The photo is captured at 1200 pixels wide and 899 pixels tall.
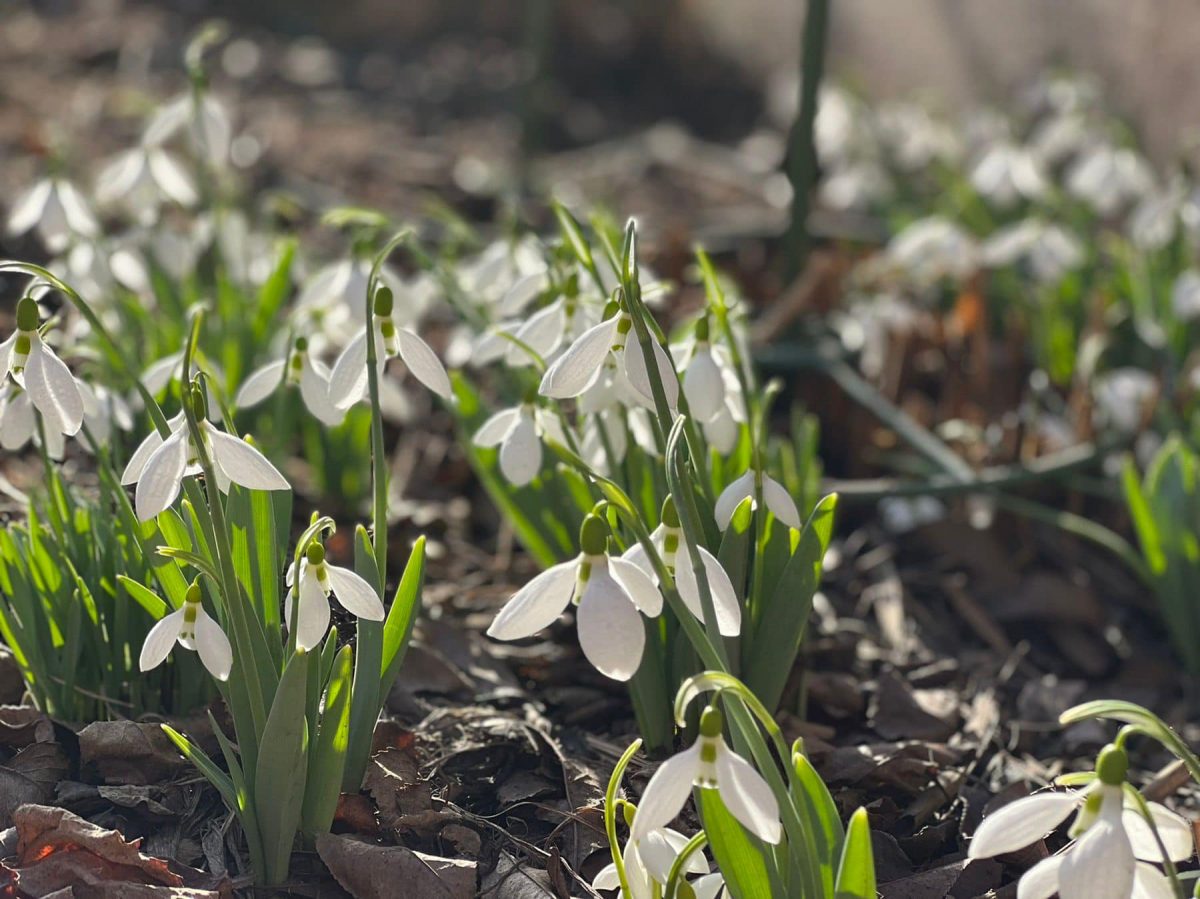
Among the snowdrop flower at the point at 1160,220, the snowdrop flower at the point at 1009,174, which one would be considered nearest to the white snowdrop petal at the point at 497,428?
the snowdrop flower at the point at 1160,220

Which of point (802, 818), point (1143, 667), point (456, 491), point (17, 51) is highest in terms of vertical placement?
point (17, 51)

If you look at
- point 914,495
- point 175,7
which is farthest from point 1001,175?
point 175,7

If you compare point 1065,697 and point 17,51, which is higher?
point 17,51

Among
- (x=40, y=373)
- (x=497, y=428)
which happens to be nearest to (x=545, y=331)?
(x=497, y=428)

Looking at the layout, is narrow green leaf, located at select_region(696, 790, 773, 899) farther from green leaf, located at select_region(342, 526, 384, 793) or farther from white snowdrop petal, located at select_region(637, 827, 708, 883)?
green leaf, located at select_region(342, 526, 384, 793)

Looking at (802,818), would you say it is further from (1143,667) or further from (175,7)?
(175,7)

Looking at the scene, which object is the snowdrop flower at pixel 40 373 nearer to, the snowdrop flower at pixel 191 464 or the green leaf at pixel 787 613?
the snowdrop flower at pixel 191 464

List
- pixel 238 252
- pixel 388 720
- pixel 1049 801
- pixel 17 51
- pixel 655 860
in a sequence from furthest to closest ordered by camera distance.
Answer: pixel 17 51 < pixel 238 252 < pixel 388 720 < pixel 655 860 < pixel 1049 801

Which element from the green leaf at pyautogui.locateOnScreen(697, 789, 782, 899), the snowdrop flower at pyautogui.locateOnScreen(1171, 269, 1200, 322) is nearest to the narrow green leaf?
the green leaf at pyautogui.locateOnScreen(697, 789, 782, 899)
